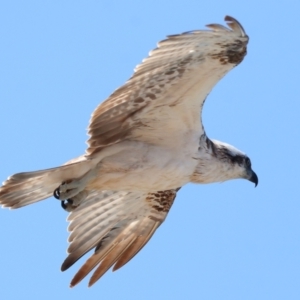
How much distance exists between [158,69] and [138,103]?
0.53m

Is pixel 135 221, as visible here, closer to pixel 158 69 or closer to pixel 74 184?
pixel 74 184

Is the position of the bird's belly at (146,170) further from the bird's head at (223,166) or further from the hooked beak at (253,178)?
the hooked beak at (253,178)

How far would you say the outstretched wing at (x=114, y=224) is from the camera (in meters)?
13.7

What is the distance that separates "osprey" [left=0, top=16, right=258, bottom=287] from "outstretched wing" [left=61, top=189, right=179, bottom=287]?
0.02 metres

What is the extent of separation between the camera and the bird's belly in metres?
12.7

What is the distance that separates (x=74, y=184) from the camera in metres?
12.6

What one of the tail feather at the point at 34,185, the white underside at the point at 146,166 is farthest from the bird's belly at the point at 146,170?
the tail feather at the point at 34,185

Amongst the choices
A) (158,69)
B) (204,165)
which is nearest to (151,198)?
(204,165)

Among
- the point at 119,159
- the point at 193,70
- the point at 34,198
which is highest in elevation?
the point at 193,70

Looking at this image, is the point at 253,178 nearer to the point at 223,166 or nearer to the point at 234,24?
the point at 223,166

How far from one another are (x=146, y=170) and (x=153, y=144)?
345 mm

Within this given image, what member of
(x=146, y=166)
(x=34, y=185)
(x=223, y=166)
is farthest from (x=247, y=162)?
(x=34, y=185)

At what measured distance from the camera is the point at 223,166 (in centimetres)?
1305

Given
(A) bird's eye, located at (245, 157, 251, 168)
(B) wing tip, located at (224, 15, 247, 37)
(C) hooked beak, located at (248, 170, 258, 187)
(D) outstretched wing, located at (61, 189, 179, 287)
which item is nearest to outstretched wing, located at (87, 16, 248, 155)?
(B) wing tip, located at (224, 15, 247, 37)
